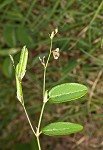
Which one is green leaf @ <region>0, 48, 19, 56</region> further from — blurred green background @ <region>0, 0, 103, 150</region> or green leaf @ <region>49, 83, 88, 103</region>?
green leaf @ <region>49, 83, 88, 103</region>

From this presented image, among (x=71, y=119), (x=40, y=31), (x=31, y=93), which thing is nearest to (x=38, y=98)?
(x=31, y=93)

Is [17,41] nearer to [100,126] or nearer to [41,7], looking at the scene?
[41,7]

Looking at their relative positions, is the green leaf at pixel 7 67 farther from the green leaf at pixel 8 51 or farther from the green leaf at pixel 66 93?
the green leaf at pixel 66 93

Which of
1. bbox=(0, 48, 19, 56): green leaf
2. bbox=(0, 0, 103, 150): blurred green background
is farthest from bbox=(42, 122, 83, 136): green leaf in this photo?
bbox=(0, 48, 19, 56): green leaf

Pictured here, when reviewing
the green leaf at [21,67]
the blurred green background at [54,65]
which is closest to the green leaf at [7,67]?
the blurred green background at [54,65]

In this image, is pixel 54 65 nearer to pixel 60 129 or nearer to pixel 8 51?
pixel 8 51

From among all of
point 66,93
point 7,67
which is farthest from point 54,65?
point 66,93
